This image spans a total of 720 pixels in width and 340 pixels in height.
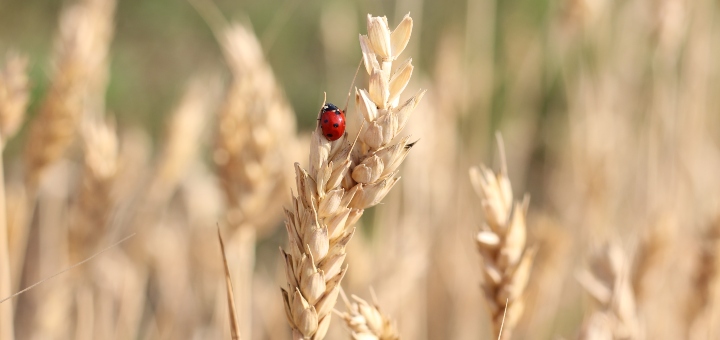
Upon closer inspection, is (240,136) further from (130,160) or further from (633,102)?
(633,102)

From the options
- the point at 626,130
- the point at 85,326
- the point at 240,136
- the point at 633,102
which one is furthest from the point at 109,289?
the point at 633,102

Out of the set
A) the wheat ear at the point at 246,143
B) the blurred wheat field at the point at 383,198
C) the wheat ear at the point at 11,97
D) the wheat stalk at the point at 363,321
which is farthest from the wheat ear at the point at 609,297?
the wheat ear at the point at 11,97

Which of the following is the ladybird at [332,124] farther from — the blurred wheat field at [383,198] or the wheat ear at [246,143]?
the wheat ear at [246,143]

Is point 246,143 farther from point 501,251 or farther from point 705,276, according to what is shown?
point 705,276

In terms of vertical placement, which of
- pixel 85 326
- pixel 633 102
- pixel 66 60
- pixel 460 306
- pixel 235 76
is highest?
pixel 66 60

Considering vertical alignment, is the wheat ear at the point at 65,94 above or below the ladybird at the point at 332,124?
above

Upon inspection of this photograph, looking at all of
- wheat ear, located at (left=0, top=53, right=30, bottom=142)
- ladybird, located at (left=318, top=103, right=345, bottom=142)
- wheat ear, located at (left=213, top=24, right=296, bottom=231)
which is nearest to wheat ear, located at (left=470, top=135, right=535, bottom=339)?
ladybird, located at (left=318, top=103, right=345, bottom=142)

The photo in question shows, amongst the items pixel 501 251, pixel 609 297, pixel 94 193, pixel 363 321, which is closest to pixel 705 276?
pixel 609 297

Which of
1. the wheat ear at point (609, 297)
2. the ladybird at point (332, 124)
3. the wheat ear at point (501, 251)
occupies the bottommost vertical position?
the wheat ear at point (609, 297)
